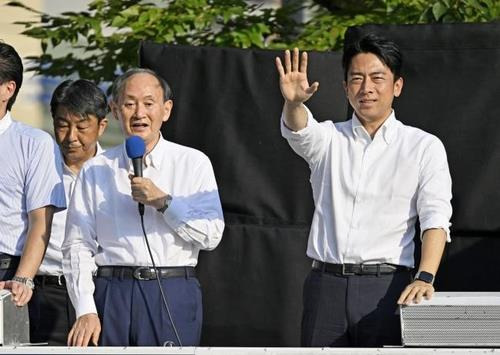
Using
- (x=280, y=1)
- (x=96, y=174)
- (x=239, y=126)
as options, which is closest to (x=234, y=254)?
(x=239, y=126)

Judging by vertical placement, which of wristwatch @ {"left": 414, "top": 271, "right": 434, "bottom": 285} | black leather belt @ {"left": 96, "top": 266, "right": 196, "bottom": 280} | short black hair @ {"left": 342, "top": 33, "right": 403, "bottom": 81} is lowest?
black leather belt @ {"left": 96, "top": 266, "right": 196, "bottom": 280}

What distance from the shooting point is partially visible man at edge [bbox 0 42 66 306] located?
5062 millimetres

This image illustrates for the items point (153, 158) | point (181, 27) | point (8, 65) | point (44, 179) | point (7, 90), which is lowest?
point (44, 179)

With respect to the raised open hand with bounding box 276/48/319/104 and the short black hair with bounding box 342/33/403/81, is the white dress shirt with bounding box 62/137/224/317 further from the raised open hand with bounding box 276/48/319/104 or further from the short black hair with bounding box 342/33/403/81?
the short black hair with bounding box 342/33/403/81

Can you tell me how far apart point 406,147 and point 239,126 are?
49.5 inches

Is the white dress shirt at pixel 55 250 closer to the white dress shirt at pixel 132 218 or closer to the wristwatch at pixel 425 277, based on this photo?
the white dress shirt at pixel 132 218

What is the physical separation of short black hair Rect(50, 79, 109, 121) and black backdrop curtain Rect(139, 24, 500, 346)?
371mm

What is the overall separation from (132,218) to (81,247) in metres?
0.23

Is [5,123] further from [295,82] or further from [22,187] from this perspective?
[295,82]

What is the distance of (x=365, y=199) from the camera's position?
15.4 feet

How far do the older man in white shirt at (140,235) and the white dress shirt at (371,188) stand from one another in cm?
41

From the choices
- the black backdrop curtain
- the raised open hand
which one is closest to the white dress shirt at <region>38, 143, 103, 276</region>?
the black backdrop curtain

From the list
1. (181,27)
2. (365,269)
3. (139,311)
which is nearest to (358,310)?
(365,269)

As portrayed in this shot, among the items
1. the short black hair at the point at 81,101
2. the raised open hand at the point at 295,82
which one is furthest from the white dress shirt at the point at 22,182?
the raised open hand at the point at 295,82
